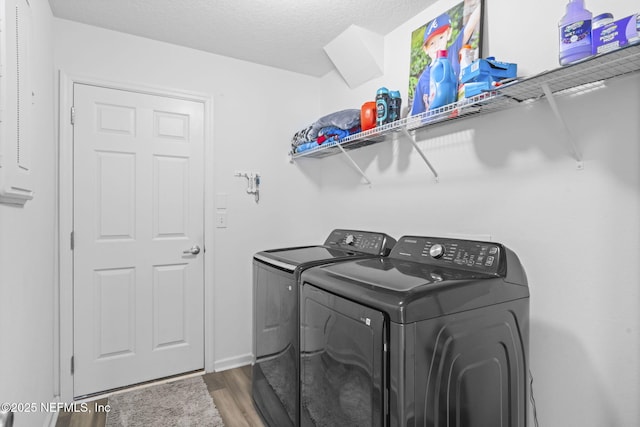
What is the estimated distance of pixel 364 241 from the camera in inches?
85.1

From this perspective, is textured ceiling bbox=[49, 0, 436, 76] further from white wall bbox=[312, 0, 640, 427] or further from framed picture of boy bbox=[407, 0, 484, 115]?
white wall bbox=[312, 0, 640, 427]

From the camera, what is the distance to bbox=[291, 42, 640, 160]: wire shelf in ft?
3.48

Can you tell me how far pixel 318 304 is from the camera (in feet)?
4.74

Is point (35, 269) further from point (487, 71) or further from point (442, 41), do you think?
point (442, 41)

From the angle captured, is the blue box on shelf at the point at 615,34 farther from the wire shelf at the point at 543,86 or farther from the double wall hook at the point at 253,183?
the double wall hook at the point at 253,183

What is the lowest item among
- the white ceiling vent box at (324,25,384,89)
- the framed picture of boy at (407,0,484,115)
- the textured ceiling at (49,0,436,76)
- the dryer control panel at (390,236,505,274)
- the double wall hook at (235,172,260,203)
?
the dryer control panel at (390,236,505,274)

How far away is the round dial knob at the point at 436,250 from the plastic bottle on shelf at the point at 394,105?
77 cm

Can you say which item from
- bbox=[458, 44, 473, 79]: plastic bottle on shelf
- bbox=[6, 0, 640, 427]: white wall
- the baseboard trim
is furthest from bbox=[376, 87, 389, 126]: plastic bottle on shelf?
the baseboard trim

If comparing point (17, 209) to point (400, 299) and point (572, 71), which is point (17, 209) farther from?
point (572, 71)

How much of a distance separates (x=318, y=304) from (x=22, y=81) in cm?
142

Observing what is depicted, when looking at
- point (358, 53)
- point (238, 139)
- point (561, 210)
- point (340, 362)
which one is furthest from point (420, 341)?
point (238, 139)

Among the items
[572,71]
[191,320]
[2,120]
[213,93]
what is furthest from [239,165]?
[572,71]

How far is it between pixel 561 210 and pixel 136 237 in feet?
8.28

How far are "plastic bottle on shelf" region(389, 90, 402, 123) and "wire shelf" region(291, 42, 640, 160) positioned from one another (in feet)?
0.43
